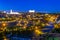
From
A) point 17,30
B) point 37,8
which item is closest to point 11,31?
point 17,30

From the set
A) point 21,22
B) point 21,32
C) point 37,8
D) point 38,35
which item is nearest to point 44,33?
point 38,35

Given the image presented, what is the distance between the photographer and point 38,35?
3918mm

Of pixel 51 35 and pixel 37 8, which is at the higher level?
pixel 37 8

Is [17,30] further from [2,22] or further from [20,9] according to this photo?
[20,9]

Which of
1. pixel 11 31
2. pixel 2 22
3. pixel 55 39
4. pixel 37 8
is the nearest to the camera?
pixel 55 39

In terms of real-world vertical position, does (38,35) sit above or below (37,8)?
below

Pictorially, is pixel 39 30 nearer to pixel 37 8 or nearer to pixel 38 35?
pixel 38 35

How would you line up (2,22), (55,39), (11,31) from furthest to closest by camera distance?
(2,22) → (11,31) → (55,39)

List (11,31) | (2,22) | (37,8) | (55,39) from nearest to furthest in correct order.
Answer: (55,39)
(11,31)
(2,22)
(37,8)

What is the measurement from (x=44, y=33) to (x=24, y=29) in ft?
1.09

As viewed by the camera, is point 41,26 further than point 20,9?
No

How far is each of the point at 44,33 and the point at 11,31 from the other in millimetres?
505

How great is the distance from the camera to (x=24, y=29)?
13.5 feet

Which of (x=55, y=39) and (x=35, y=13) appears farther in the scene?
(x=35, y=13)
